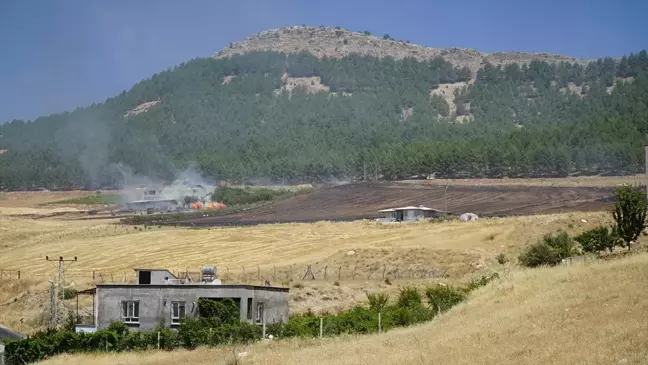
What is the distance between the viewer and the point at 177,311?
48938 millimetres

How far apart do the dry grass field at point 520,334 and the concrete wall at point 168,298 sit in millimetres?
6195

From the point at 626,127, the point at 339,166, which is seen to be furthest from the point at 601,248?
the point at 339,166

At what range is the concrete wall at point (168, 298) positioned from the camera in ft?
158

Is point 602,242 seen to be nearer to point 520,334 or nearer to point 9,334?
point 520,334

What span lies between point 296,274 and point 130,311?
72.5ft

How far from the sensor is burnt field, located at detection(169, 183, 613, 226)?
103 metres

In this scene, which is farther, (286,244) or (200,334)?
(286,244)

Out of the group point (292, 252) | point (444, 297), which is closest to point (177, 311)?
point (444, 297)

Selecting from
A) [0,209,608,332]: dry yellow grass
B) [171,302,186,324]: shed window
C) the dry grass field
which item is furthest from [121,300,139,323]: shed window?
[0,209,608,332]: dry yellow grass

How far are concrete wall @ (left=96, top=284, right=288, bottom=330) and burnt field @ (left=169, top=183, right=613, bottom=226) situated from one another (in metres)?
48.2

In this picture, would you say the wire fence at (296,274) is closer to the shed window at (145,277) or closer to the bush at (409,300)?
the shed window at (145,277)

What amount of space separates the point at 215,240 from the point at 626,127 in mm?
99349

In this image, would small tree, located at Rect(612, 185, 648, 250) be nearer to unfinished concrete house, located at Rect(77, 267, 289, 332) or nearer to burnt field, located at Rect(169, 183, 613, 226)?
unfinished concrete house, located at Rect(77, 267, 289, 332)

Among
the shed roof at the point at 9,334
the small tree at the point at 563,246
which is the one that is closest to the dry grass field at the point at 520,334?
the shed roof at the point at 9,334
